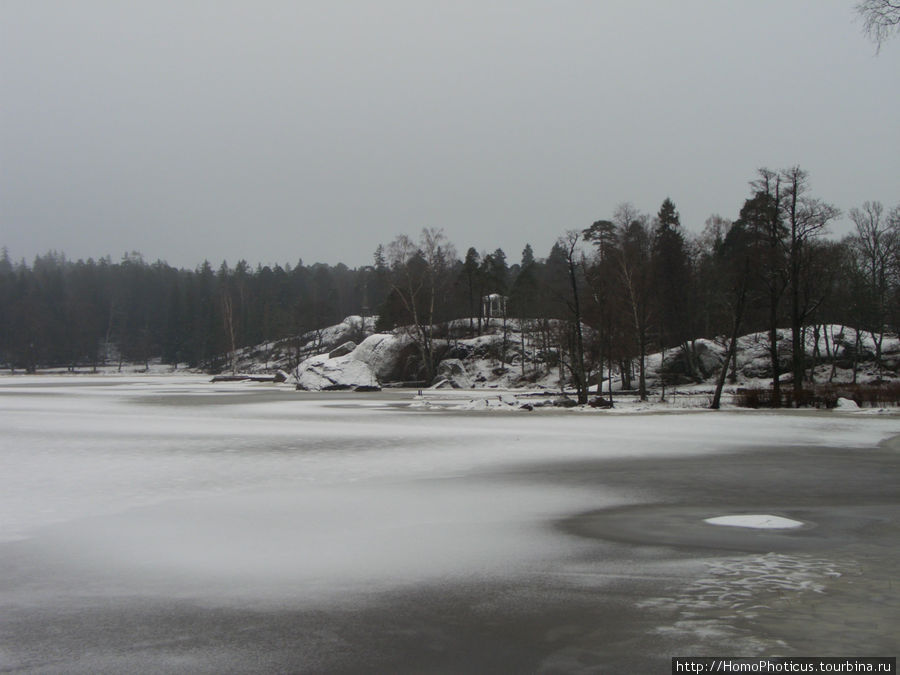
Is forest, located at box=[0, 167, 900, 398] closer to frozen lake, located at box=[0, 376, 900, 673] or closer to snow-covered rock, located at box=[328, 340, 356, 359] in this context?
snow-covered rock, located at box=[328, 340, 356, 359]

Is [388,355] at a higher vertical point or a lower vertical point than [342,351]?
lower

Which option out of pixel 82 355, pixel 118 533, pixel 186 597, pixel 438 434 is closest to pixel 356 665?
pixel 186 597

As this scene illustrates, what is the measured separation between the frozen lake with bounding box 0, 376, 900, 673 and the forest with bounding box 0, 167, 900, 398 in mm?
25030

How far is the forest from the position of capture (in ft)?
140

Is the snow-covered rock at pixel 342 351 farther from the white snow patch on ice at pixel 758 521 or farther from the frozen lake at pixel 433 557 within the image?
the white snow patch on ice at pixel 758 521

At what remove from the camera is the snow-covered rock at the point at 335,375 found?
205ft

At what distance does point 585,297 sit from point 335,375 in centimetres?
2216

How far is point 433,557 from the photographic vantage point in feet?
29.8

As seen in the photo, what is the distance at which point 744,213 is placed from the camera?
184ft

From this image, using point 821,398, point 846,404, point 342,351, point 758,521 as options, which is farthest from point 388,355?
point 758,521

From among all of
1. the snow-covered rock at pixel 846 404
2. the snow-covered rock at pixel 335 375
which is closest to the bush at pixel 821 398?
the snow-covered rock at pixel 846 404

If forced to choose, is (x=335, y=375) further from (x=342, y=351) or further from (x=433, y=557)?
(x=433, y=557)

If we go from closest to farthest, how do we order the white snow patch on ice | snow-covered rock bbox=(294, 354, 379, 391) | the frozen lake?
1. the frozen lake
2. the white snow patch on ice
3. snow-covered rock bbox=(294, 354, 379, 391)

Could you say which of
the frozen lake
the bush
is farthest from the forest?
the frozen lake
